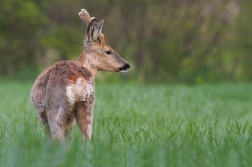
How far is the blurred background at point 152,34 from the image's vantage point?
26891mm

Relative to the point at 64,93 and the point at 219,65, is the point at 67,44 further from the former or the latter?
the point at 64,93

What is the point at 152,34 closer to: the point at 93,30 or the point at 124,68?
the point at 124,68

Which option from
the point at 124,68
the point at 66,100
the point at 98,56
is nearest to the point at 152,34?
the point at 124,68

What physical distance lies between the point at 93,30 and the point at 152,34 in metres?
21.4

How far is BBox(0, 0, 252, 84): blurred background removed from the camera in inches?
1059

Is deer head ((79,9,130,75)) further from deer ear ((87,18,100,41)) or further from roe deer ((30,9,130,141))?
roe deer ((30,9,130,141))

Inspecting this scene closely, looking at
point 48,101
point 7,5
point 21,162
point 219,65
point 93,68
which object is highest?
point 7,5

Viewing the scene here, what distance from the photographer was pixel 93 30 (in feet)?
19.1

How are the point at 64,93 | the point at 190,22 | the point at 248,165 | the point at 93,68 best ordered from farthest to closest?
the point at 190,22 < the point at 93,68 < the point at 64,93 < the point at 248,165

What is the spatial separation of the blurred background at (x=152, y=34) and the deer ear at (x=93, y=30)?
20563 mm

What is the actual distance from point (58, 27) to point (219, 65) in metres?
7.95

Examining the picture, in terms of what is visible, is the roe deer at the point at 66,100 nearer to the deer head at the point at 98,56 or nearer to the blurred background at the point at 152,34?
the deer head at the point at 98,56

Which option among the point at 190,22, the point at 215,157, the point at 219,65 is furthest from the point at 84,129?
the point at 219,65

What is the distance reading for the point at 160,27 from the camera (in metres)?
27.0
